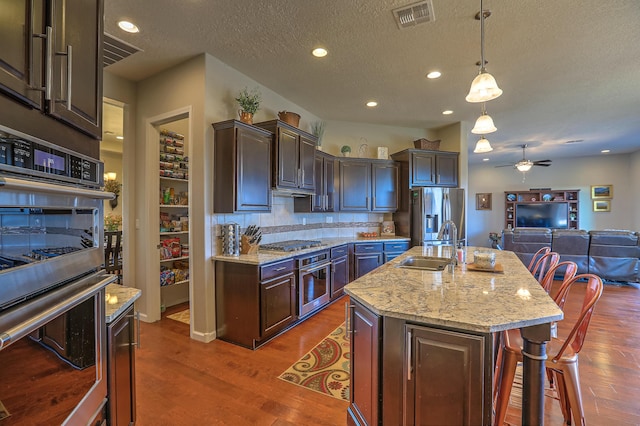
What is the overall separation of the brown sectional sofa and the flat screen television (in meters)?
3.94

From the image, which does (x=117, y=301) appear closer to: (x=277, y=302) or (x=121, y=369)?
(x=121, y=369)

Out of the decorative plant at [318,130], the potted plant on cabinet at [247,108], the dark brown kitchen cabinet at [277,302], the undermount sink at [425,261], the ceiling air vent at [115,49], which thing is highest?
the ceiling air vent at [115,49]

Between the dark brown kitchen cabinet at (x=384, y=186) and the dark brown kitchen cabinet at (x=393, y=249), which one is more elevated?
the dark brown kitchen cabinet at (x=384, y=186)

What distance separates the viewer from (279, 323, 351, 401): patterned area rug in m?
2.25

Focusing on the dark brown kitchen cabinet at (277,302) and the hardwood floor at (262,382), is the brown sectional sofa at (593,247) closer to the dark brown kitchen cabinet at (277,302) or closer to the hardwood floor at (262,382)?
the hardwood floor at (262,382)

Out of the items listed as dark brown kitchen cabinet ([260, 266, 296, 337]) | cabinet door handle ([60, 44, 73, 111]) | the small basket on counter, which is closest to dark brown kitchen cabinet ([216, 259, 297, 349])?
dark brown kitchen cabinet ([260, 266, 296, 337])

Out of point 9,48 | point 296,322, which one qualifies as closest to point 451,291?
point 9,48

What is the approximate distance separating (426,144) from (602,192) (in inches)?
275

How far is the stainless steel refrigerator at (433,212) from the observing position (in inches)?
197

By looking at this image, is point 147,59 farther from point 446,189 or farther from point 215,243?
point 446,189

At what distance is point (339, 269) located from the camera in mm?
4371

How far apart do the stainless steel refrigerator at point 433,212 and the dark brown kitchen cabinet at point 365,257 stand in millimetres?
728

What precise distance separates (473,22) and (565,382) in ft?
8.73

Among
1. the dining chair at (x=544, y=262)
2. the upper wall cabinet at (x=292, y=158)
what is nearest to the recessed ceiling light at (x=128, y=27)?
the upper wall cabinet at (x=292, y=158)
